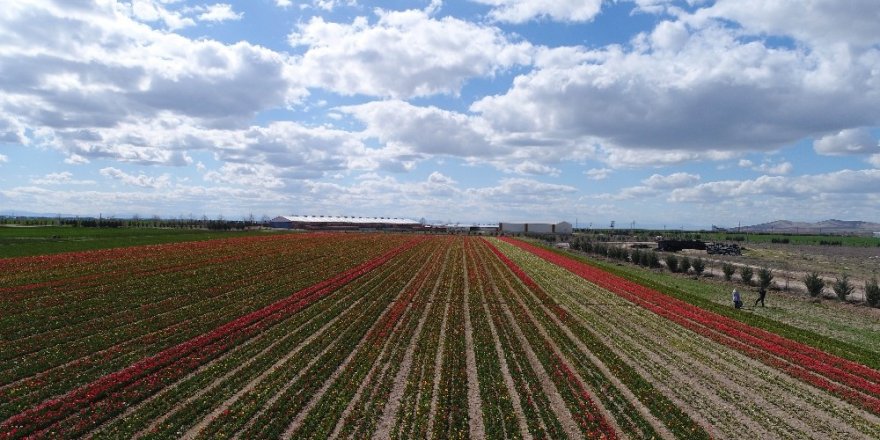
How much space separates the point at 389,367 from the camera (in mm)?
19203

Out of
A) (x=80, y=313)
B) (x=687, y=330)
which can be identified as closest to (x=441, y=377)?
(x=687, y=330)

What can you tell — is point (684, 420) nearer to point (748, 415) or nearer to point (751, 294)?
point (748, 415)

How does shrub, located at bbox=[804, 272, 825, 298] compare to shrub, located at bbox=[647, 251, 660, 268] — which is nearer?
shrub, located at bbox=[804, 272, 825, 298]

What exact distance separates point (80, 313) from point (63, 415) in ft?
43.3

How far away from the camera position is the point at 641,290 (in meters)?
41.8

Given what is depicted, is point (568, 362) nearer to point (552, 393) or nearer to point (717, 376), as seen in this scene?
point (552, 393)

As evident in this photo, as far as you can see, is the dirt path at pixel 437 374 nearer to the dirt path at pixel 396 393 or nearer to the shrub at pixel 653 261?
the dirt path at pixel 396 393

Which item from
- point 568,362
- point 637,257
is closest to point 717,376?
point 568,362

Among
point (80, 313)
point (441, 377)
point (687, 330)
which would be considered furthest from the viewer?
point (687, 330)

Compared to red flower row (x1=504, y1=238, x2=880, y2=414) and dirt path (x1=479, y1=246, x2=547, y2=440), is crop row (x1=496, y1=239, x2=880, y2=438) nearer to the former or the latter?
red flower row (x1=504, y1=238, x2=880, y2=414)

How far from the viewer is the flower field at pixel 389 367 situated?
14.4 m

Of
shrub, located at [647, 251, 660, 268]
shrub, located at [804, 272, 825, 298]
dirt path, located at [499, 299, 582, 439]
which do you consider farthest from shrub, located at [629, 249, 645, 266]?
dirt path, located at [499, 299, 582, 439]

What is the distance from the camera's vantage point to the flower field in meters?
14.4

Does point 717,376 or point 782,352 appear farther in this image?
point 782,352
